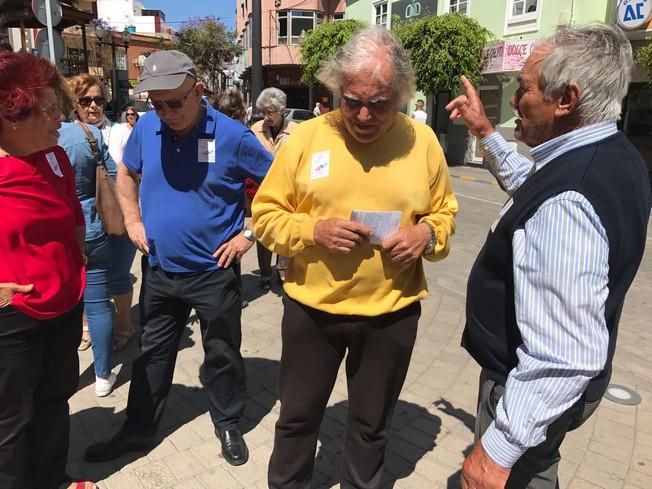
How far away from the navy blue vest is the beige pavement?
131 centimetres

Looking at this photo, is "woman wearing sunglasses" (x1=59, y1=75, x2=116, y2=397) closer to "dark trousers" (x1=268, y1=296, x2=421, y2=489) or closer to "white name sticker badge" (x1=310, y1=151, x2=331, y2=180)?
"dark trousers" (x1=268, y1=296, x2=421, y2=489)

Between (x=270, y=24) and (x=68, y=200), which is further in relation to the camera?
(x=270, y=24)

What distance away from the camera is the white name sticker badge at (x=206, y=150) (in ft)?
8.14

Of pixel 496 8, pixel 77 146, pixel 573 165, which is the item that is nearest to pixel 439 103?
pixel 496 8

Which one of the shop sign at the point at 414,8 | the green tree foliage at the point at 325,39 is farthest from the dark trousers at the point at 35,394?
the green tree foliage at the point at 325,39

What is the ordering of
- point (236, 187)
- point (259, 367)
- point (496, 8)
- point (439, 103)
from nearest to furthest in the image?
point (236, 187) < point (259, 367) < point (496, 8) < point (439, 103)

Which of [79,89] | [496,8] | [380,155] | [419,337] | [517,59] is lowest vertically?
[419,337]

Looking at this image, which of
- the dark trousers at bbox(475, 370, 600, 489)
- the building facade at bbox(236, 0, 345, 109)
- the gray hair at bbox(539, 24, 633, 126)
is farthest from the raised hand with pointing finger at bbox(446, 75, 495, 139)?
the building facade at bbox(236, 0, 345, 109)

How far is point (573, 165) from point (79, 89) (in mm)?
3666

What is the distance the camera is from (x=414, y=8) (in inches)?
758

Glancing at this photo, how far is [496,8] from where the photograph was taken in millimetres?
15852

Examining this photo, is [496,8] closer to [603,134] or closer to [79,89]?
[79,89]

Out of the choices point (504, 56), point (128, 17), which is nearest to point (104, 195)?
point (504, 56)

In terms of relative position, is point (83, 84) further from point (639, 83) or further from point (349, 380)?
point (639, 83)
